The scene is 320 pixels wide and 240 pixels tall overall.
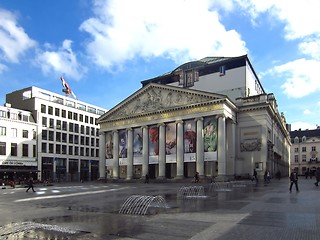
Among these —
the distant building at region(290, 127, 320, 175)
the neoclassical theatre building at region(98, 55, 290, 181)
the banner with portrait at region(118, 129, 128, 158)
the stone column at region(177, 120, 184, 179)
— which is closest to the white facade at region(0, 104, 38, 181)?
the neoclassical theatre building at region(98, 55, 290, 181)

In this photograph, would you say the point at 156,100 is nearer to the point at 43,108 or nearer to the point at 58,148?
the point at 43,108

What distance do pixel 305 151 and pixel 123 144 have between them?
94.8 m

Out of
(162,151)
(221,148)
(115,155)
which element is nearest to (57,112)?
(115,155)

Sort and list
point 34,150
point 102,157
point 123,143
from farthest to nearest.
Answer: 1. point 34,150
2. point 102,157
3. point 123,143

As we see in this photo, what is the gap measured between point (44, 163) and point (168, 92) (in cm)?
4038

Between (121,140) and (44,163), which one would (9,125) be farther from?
(121,140)

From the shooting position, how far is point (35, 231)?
10883 mm

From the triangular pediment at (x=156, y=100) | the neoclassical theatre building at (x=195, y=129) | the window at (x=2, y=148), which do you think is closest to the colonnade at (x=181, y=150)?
the neoclassical theatre building at (x=195, y=129)

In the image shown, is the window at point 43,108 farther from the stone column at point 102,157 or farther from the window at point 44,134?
the stone column at point 102,157

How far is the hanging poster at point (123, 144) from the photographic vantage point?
234 feet

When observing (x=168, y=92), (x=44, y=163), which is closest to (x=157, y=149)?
(x=168, y=92)

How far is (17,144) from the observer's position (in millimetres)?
74500

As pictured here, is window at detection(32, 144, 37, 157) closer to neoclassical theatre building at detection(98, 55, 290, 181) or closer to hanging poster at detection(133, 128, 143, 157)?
neoclassical theatre building at detection(98, 55, 290, 181)

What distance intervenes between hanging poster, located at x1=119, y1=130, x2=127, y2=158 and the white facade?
2330cm
